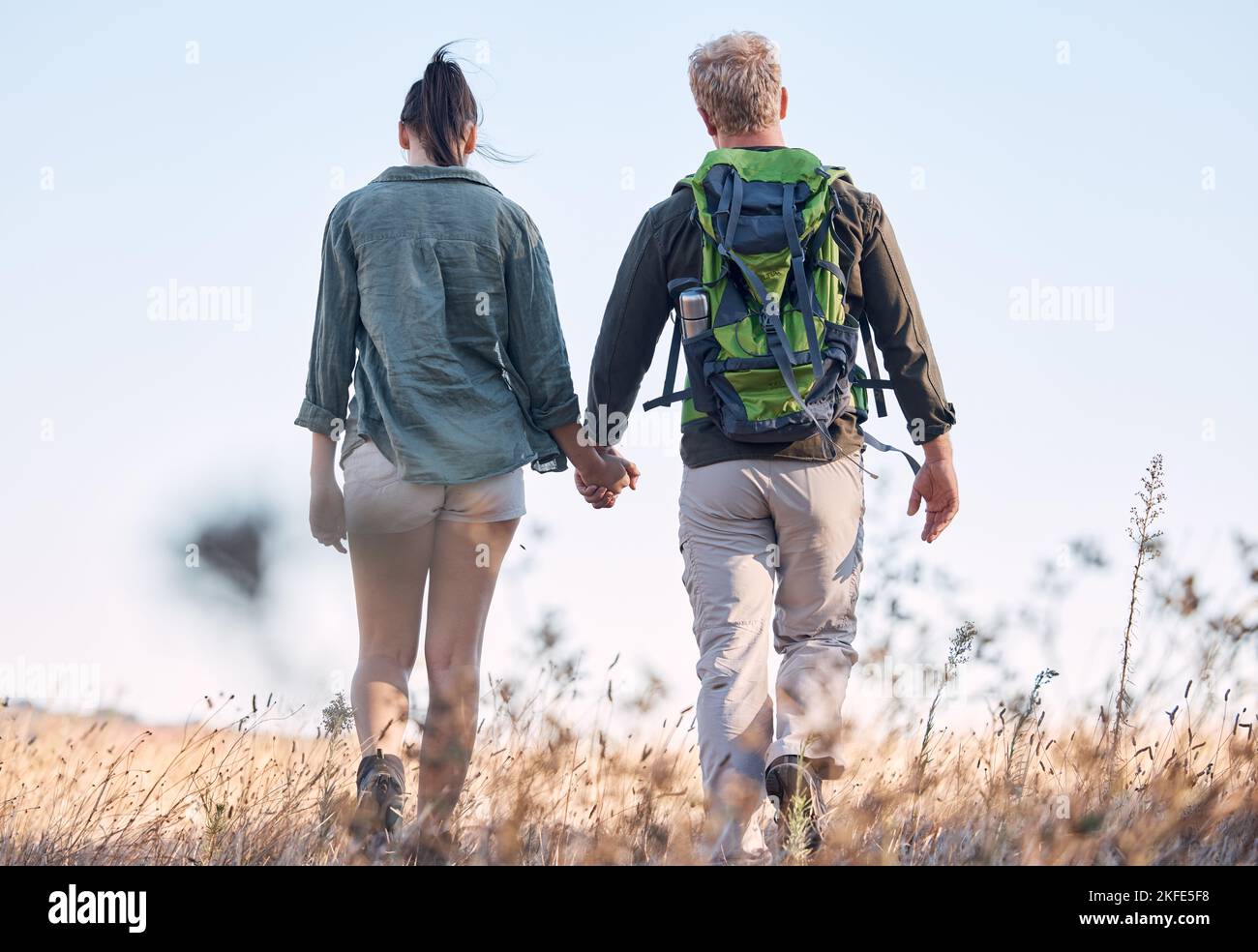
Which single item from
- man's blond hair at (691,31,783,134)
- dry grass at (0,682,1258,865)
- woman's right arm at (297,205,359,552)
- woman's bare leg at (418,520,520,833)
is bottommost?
dry grass at (0,682,1258,865)

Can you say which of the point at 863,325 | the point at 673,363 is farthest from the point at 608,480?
the point at 863,325

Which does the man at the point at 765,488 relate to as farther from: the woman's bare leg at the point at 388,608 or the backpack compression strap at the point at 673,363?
the woman's bare leg at the point at 388,608

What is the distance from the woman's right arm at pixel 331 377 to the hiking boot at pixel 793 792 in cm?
158

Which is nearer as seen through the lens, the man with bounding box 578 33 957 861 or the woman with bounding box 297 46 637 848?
the man with bounding box 578 33 957 861

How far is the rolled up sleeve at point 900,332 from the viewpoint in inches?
173

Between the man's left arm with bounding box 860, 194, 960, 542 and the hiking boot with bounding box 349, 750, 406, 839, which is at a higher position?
the man's left arm with bounding box 860, 194, 960, 542

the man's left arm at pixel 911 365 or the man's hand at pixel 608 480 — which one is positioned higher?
the man's left arm at pixel 911 365

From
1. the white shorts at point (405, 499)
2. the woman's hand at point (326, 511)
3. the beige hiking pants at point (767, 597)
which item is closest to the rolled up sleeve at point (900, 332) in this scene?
the beige hiking pants at point (767, 597)

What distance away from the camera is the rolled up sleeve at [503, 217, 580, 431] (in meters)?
4.53

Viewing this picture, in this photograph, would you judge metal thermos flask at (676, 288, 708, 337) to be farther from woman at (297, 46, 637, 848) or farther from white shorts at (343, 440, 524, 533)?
white shorts at (343, 440, 524, 533)

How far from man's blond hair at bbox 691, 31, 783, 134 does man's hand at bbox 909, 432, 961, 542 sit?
1.20m

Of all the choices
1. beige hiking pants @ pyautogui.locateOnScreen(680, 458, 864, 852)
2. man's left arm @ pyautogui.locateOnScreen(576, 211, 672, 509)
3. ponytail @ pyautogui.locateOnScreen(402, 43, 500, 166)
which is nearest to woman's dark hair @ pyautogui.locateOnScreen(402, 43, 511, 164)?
ponytail @ pyautogui.locateOnScreen(402, 43, 500, 166)

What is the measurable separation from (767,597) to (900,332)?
963 mm
